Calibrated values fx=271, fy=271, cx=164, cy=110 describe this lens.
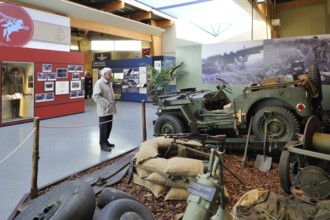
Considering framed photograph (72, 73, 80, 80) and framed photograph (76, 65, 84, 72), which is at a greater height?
framed photograph (76, 65, 84, 72)

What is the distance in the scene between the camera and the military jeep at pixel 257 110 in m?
4.00

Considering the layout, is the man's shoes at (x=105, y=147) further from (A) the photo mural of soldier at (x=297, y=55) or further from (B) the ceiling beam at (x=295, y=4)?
(B) the ceiling beam at (x=295, y=4)

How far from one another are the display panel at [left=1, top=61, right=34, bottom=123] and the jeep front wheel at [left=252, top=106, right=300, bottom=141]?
6.68 metres

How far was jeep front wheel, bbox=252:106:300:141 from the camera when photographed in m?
3.97

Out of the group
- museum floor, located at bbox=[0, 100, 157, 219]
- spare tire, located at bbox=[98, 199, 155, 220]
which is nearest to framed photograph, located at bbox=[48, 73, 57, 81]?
museum floor, located at bbox=[0, 100, 157, 219]

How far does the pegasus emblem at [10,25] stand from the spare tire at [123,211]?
7051 mm

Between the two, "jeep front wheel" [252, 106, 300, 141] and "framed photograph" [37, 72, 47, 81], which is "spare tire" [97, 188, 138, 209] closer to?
"jeep front wheel" [252, 106, 300, 141]

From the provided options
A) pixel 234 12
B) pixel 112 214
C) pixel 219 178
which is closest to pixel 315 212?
pixel 219 178

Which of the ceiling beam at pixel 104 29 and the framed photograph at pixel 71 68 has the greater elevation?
the ceiling beam at pixel 104 29

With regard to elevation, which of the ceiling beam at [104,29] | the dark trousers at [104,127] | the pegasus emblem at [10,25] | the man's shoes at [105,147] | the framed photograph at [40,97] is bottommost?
the man's shoes at [105,147]

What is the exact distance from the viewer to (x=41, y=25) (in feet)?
27.6

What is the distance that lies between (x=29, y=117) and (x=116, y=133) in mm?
3401

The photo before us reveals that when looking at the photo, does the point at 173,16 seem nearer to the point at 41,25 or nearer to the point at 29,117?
the point at 41,25

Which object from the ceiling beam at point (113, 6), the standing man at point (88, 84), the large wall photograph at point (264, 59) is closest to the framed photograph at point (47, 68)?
the ceiling beam at point (113, 6)
